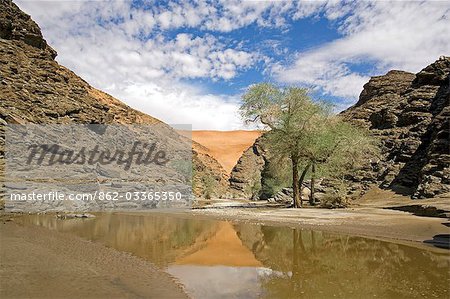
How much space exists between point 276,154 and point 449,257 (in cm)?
2132

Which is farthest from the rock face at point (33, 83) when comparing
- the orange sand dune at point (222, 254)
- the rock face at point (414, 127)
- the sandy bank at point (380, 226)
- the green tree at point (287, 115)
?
the rock face at point (414, 127)

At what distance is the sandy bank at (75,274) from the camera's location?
20.3 ft

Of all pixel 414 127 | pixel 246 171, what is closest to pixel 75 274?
pixel 414 127

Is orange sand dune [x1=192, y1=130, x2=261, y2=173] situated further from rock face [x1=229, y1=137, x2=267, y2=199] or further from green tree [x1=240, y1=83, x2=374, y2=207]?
green tree [x1=240, y1=83, x2=374, y2=207]

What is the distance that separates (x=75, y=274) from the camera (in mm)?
7449

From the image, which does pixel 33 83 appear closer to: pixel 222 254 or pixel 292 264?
pixel 222 254

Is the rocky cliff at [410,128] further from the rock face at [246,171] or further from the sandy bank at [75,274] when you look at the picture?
the rock face at [246,171]

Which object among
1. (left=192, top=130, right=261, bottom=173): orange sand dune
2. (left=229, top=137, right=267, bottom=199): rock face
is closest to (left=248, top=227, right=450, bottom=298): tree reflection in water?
(left=229, top=137, right=267, bottom=199): rock face

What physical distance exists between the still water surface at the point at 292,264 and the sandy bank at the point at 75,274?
72 cm

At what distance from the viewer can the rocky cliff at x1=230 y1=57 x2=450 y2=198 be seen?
1097 inches

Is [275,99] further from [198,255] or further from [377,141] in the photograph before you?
[198,255]

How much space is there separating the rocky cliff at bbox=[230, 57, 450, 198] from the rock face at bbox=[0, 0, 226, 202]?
2890 centimetres

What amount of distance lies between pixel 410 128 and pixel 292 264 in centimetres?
3426

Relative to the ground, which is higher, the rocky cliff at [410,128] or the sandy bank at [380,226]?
the rocky cliff at [410,128]
